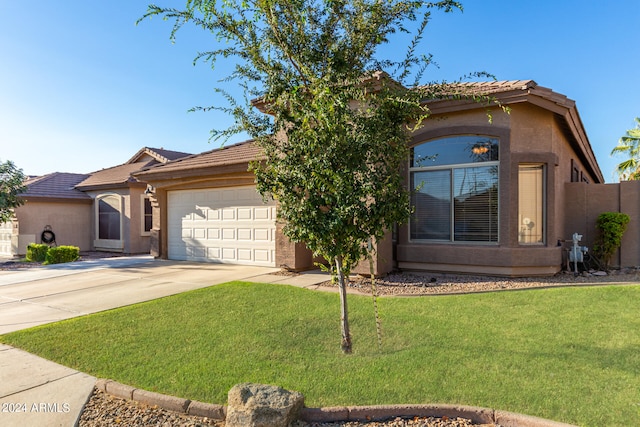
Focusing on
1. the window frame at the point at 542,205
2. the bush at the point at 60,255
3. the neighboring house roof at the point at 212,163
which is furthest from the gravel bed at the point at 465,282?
the bush at the point at 60,255

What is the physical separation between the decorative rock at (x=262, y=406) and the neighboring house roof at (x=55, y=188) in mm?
18339

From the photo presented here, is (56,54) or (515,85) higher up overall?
(56,54)

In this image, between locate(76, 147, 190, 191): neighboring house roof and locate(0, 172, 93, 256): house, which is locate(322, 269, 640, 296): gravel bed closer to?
locate(76, 147, 190, 191): neighboring house roof

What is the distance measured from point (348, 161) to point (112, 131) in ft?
55.0

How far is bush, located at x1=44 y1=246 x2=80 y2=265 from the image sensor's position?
13534 mm

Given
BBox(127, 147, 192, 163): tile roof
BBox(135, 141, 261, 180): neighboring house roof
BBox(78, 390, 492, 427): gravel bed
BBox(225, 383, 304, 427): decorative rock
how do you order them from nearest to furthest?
1. BBox(225, 383, 304, 427): decorative rock
2. BBox(78, 390, 492, 427): gravel bed
3. BBox(135, 141, 261, 180): neighboring house roof
4. BBox(127, 147, 192, 163): tile roof

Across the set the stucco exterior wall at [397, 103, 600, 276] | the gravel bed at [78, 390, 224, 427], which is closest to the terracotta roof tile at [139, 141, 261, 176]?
the stucco exterior wall at [397, 103, 600, 276]

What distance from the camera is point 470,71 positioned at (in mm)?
4695

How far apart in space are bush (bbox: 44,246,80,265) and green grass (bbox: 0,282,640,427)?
921 centimetres

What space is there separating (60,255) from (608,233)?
17363 millimetres

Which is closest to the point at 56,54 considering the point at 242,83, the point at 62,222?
the point at 62,222

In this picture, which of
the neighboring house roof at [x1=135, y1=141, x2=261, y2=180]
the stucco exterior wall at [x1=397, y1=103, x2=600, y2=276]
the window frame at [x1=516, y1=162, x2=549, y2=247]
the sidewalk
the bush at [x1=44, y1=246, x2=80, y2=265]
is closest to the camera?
the sidewalk

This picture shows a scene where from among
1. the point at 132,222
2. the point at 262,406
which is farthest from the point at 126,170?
the point at 262,406

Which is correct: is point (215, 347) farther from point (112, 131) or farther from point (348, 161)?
point (112, 131)
